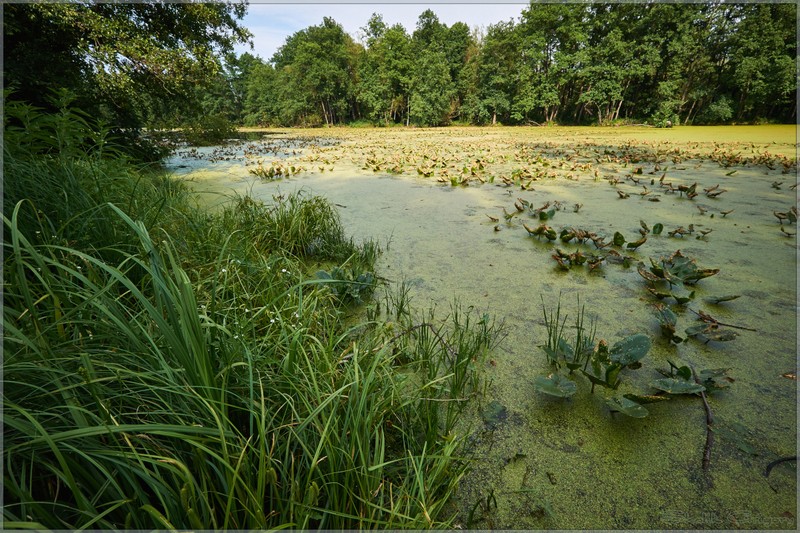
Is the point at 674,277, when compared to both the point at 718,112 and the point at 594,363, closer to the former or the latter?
the point at 594,363

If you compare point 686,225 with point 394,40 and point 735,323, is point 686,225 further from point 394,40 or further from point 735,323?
point 394,40

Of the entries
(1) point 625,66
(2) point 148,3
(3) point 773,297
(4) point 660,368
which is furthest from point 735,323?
(1) point 625,66

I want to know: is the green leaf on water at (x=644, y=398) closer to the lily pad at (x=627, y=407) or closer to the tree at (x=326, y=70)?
the lily pad at (x=627, y=407)

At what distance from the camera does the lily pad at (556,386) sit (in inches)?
38.7

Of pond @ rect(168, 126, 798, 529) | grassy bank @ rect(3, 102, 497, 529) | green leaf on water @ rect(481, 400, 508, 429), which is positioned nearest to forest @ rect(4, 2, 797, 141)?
pond @ rect(168, 126, 798, 529)

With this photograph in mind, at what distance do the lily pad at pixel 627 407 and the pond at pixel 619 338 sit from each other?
0.22 feet

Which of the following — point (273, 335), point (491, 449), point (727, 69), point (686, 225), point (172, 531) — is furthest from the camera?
point (727, 69)

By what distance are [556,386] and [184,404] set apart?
38.5 inches

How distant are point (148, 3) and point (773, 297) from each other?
8.07m

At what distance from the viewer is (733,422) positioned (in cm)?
94

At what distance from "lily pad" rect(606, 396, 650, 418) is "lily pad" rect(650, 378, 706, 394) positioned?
14 cm

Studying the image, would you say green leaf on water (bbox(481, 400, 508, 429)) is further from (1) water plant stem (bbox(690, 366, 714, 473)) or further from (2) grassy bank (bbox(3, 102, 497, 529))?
(1) water plant stem (bbox(690, 366, 714, 473))

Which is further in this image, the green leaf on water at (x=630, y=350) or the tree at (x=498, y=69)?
the tree at (x=498, y=69)

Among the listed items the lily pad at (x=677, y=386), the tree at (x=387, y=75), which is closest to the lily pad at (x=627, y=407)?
the lily pad at (x=677, y=386)
